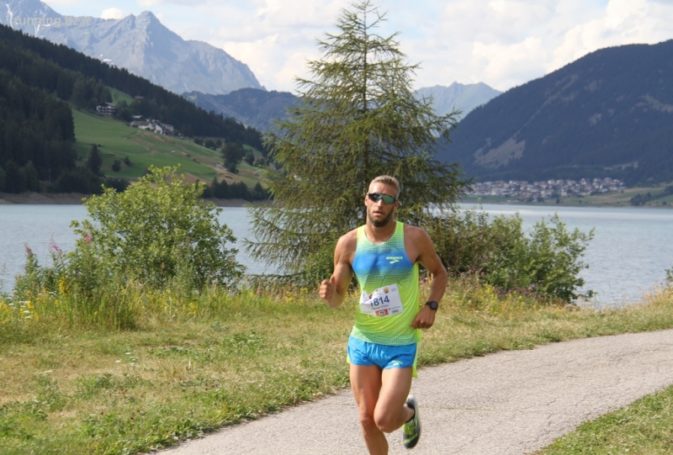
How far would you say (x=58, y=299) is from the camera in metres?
14.4

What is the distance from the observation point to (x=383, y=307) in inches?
240

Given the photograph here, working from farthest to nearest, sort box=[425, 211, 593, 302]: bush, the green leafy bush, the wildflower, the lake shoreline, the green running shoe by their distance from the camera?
the lake shoreline < box=[425, 211, 593, 302]: bush < the green leafy bush < the wildflower < the green running shoe

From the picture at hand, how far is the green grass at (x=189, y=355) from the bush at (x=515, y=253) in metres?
3.82

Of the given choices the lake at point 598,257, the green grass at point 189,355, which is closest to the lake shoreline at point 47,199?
the lake at point 598,257

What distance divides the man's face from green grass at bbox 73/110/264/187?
481 feet

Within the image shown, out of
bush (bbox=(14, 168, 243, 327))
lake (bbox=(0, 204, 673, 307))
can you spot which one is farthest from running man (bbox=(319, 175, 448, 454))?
lake (bbox=(0, 204, 673, 307))

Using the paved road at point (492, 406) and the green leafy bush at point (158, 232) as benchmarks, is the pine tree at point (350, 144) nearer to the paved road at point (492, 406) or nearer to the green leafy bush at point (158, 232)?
the green leafy bush at point (158, 232)

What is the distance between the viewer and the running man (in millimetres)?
6105

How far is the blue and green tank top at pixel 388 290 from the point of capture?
6109 mm

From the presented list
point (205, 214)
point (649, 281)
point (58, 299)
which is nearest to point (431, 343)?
point (58, 299)

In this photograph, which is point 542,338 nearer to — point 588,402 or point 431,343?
point 431,343

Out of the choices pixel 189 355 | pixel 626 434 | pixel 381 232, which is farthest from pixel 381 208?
pixel 189 355

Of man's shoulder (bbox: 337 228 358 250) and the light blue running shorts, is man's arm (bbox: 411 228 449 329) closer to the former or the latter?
the light blue running shorts

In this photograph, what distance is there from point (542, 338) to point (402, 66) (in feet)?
43.6
